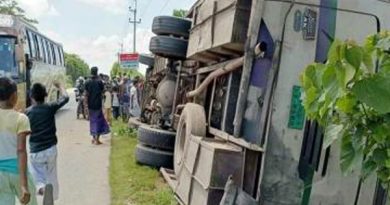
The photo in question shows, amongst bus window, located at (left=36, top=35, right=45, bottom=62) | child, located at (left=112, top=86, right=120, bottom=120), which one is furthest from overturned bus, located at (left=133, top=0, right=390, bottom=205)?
bus window, located at (left=36, top=35, right=45, bottom=62)

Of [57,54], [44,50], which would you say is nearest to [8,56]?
[44,50]

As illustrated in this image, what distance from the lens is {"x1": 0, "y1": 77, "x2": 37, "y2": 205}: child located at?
386cm

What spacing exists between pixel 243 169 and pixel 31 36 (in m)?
14.6

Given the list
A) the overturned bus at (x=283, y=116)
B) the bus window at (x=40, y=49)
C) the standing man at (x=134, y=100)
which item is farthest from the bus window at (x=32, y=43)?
the overturned bus at (x=283, y=116)

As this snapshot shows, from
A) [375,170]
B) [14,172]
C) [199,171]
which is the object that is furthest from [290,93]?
[375,170]

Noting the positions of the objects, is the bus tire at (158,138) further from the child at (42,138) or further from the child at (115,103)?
the child at (115,103)

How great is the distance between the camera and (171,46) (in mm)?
8281

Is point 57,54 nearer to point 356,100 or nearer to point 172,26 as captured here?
point 172,26

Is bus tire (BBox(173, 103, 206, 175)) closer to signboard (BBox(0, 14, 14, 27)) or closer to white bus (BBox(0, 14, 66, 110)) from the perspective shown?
white bus (BBox(0, 14, 66, 110))

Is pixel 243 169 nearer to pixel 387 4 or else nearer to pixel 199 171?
pixel 199 171

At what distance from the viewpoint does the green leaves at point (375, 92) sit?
150 centimetres

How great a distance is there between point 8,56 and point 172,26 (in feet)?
25.9

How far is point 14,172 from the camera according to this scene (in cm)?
400

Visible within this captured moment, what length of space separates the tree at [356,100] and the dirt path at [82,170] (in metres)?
5.11
